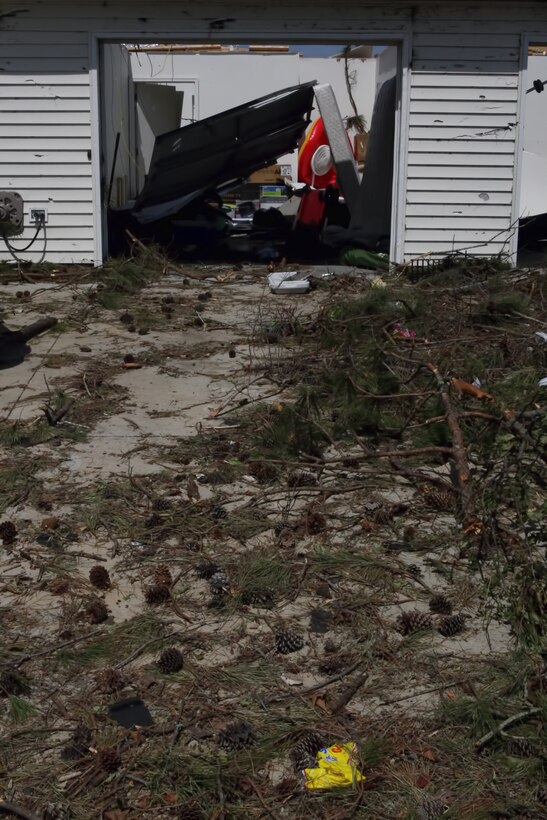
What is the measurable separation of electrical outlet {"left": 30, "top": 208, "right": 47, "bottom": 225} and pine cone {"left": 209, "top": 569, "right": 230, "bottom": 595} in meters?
8.23

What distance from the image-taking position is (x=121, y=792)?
2361 millimetres

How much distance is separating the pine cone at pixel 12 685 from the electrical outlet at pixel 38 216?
28.6 feet

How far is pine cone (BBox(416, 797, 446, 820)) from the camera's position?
2.25m

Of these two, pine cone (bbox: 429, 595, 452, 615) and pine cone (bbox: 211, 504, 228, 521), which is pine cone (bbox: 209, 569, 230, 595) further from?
pine cone (bbox: 429, 595, 452, 615)

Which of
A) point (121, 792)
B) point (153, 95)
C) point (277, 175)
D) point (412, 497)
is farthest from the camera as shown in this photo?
point (277, 175)

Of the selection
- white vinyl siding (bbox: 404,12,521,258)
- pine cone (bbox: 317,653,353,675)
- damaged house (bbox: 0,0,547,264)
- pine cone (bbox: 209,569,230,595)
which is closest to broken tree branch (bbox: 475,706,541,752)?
pine cone (bbox: 317,653,353,675)

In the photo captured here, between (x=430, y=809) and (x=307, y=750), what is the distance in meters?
0.37

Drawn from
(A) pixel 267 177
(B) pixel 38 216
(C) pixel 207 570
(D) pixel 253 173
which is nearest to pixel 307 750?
(C) pixel 207 570

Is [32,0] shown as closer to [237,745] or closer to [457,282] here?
[457,282]

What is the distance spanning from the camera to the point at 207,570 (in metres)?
3.46

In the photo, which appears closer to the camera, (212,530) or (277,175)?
(212,530)

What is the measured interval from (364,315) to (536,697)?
3910 mm

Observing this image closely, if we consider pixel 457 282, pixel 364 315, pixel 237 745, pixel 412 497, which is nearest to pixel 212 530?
pixel 412 497

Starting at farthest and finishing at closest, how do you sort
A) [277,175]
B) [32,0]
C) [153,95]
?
[277,175] → [153,95] → [32,0]
